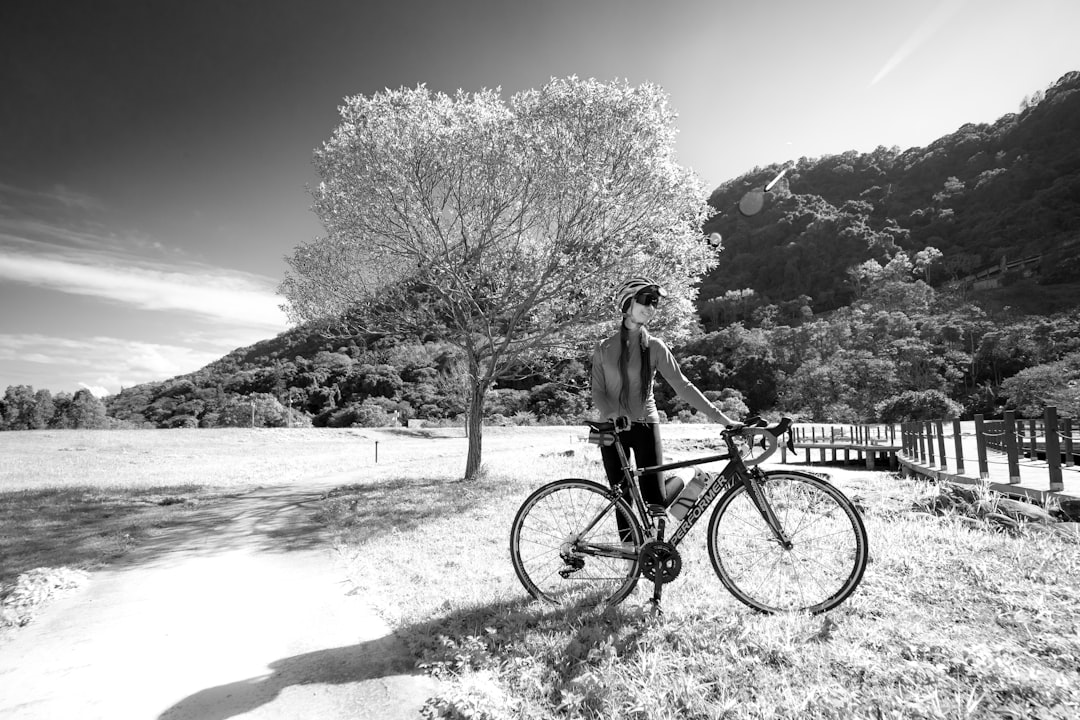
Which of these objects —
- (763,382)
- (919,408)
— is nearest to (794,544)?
(919,408)

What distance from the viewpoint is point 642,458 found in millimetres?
3881

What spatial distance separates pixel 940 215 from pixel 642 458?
151267mm

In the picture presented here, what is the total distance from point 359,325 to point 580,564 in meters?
10.9

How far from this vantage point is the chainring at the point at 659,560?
3498 mm

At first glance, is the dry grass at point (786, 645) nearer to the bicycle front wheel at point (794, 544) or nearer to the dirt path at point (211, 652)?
the bicycle front wheel at point (794, 544)

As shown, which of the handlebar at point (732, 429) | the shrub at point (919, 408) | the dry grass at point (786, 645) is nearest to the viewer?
the dry grass at point (786, 645)

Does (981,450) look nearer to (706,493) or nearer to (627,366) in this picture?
(706,493)

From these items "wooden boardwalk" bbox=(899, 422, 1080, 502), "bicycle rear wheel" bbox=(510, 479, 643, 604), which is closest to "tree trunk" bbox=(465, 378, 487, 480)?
"bicycle rear wheel" bbox=(510, 479, 643, 604)

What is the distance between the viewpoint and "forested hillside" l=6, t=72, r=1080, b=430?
47.8m

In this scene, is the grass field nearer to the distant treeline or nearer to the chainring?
the chainring

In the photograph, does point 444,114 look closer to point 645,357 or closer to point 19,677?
point 645,357

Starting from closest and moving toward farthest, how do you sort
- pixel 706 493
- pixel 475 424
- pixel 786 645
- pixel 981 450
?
pixel 786 645, pixel 706 493, pixel 981 450, pixel 475 424

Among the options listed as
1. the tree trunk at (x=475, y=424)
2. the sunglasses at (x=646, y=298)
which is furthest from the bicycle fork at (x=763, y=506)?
the tree trunk at (x=475, y=424)

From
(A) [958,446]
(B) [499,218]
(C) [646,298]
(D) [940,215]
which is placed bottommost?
(A) [958,446]
